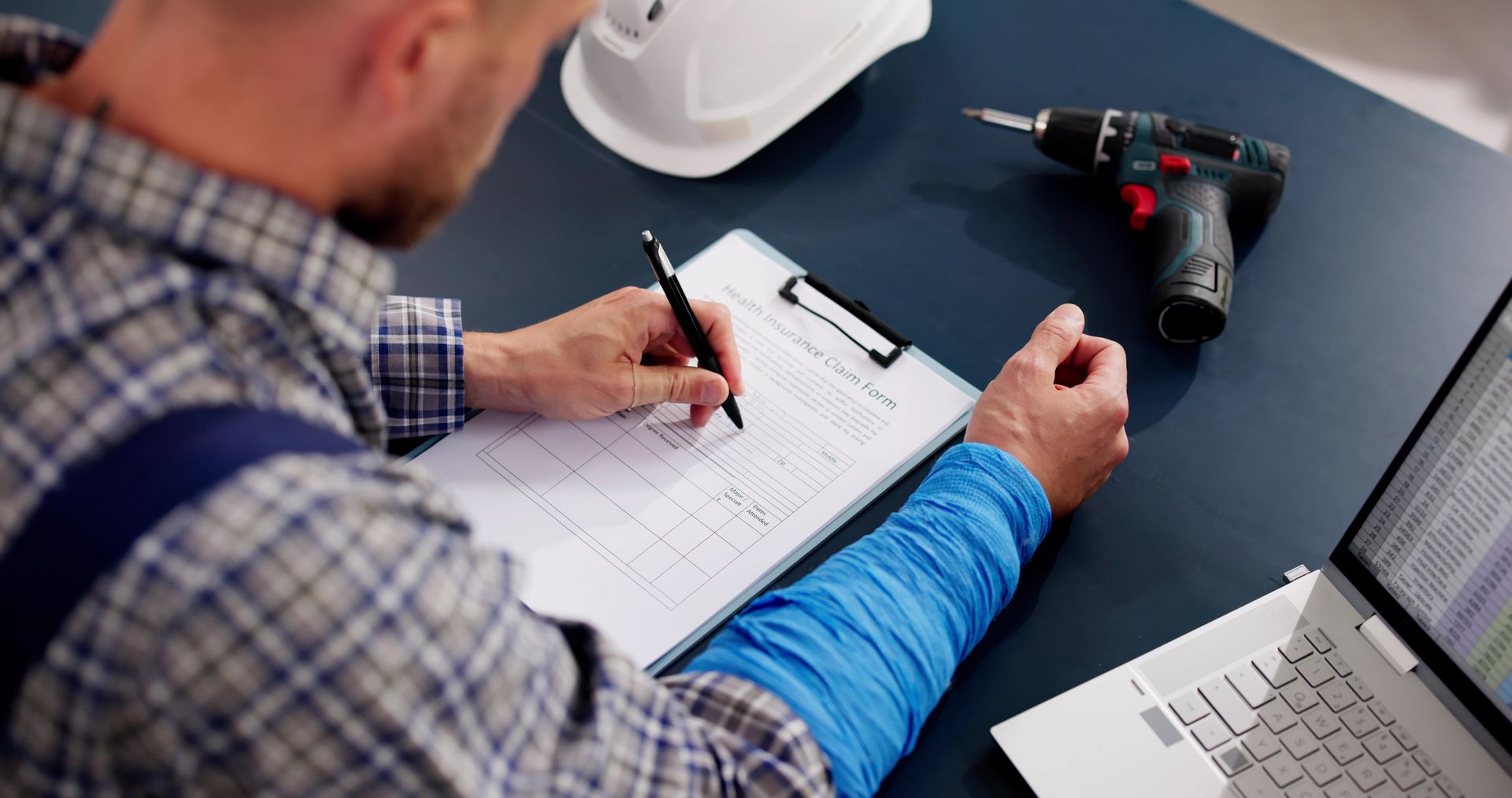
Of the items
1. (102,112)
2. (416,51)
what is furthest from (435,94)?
(102,112)

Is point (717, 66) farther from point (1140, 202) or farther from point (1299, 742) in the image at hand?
point (1299, 742)

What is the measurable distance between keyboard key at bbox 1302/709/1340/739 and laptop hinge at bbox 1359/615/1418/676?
53 mm

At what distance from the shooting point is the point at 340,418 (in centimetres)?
57

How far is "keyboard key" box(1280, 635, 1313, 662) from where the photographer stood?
2.42 ft

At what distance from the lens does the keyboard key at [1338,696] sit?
714 millimetres

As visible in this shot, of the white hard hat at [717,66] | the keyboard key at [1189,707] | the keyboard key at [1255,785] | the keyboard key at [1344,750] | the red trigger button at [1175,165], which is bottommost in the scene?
the keyboard key at [1255,785]

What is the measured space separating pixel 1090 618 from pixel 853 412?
0.79 feet

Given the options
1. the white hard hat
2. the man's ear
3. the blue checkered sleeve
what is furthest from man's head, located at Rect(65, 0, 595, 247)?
the white hard hat

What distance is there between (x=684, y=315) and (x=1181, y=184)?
483 mm

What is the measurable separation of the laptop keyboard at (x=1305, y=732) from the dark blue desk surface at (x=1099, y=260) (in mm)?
73

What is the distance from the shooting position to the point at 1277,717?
0.71 m

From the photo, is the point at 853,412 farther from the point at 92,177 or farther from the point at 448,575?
the point at 92,177

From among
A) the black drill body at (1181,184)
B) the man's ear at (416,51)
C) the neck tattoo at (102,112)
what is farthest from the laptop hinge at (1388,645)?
the neck tattoo at (102,112)

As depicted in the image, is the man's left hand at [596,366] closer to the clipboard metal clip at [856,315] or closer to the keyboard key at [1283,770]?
the clipboard metal clip at [856,315]
